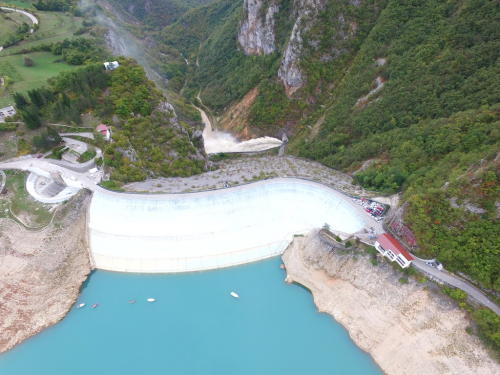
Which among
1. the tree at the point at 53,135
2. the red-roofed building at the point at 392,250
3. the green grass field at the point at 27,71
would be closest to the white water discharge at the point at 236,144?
the tree at the point at 53,135

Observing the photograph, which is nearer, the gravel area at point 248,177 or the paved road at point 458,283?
the paved road at point 458,283

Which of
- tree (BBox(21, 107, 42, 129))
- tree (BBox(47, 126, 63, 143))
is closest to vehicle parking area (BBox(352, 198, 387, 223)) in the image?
tree (BBox(47, 126, 63, 143))

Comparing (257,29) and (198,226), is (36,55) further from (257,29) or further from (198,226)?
(198,226)

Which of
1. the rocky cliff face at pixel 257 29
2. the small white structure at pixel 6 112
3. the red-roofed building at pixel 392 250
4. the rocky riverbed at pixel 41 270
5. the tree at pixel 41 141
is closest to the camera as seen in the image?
the red-roofed building at pixel 392 250

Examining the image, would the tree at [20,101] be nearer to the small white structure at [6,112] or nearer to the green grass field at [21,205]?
the small white structure at [6,112]

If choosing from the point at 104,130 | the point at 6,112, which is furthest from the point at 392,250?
the point at 6,112

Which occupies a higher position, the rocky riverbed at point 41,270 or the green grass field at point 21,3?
the green grass field at point 21,3

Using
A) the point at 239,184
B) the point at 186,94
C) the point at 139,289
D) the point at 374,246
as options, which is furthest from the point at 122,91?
the point at 374,246
